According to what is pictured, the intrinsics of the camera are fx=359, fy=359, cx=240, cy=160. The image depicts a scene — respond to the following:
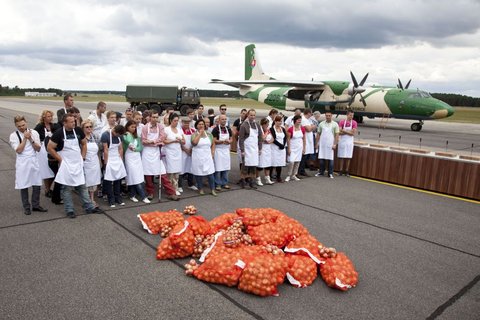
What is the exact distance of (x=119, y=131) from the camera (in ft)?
22.6

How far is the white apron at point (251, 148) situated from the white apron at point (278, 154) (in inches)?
28.9

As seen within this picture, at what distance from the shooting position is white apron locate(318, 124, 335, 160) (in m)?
10.4

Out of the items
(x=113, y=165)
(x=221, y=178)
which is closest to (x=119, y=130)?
(x=113, y=165)

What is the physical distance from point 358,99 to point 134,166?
22349 mm

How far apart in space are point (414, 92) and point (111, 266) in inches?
949

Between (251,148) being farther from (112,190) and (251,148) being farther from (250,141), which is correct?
(112,190)

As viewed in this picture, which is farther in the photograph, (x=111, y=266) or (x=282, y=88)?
(x=282, y=88)

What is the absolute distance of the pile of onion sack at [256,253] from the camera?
4.25m

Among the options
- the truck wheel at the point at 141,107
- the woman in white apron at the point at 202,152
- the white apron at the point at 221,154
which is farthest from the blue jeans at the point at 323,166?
the truck wheel at the point at 141,107

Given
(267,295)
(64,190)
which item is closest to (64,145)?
(64,190)

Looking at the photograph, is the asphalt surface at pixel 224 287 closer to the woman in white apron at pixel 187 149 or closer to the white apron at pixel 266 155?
the woman in white apron at pixel 187 149

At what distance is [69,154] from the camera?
21.0 ft

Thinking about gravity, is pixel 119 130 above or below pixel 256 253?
above

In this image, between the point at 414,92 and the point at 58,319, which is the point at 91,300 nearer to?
the point at 58,319
